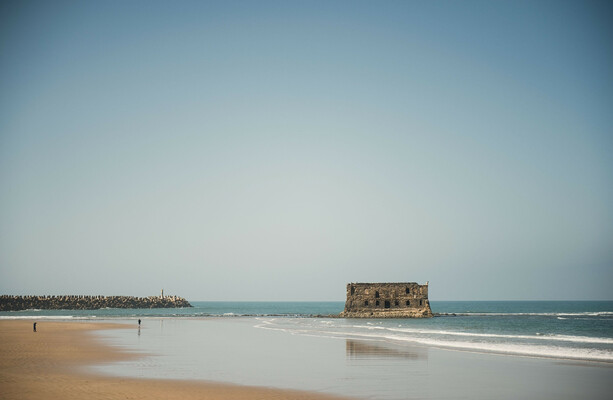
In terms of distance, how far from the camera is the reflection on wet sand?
27.8 m

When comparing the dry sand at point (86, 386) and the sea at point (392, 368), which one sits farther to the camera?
the sea at point (392, 368)

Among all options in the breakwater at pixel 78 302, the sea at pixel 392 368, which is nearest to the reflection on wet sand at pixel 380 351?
Answer: the sea at pixel 392 368

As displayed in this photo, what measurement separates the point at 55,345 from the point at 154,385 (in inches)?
779

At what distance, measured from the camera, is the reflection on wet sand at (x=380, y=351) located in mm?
27766

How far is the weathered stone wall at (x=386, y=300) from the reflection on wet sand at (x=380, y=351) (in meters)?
43.2

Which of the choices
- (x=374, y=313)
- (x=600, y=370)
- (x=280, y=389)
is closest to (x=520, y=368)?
(x=600, y=370)

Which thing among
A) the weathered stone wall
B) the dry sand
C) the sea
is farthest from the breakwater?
the dry sand

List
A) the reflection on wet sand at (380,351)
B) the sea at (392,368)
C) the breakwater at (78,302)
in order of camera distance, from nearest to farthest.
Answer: the sea at (392,368) < the reflection on wet sand at (380,351) < the breakwater at (78,302)

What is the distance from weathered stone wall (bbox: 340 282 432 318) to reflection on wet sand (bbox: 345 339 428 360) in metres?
→ 43.2

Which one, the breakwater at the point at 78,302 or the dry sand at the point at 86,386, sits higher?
the dry sand at the point at 86,386

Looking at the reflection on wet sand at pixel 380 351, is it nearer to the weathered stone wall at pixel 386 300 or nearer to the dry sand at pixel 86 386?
the dry sand at pixel 86 386

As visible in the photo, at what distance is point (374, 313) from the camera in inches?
3022

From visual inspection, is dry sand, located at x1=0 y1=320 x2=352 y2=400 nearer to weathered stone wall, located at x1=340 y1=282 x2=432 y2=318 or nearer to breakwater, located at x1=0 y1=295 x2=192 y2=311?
weathered stone wall, located at x1=340 y1=282 x2=432 y2=318

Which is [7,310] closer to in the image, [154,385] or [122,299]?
[122,299]
